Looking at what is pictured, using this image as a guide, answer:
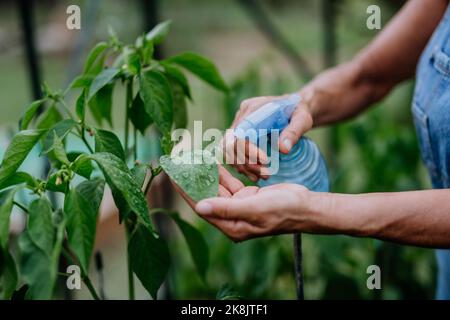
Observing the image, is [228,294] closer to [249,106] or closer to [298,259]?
[298,259]

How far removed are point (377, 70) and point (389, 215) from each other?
435mm

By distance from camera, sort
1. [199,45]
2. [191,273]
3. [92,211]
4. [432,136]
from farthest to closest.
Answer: [199,45] < [191,273] < [432,136] < [92,211]

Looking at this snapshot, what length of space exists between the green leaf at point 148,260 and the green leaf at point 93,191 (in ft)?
0.27

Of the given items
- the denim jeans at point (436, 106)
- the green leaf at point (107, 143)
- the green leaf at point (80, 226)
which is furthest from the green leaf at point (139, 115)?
the denim jeans at point (436, 106)

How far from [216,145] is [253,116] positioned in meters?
0.06

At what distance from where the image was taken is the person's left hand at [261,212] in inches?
25.4

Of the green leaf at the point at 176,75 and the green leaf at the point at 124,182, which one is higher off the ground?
the green leaf at the point at 176,75

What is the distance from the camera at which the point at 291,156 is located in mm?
768

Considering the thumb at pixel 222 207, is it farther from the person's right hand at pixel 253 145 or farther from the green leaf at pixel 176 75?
the green leaf at pixel 176 75

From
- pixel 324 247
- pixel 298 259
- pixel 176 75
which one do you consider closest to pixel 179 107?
pixel 176 75

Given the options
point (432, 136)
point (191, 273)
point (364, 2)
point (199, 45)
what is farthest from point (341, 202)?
point (199, 45)
